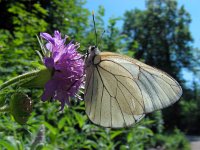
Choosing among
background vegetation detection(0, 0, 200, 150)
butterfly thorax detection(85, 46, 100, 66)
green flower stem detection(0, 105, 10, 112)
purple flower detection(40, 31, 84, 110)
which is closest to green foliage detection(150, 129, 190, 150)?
background vegetation detection(0, 0, 200, 150)

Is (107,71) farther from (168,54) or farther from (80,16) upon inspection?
(168,54)

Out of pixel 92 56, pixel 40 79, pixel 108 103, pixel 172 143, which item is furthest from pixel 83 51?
pixel 172 143

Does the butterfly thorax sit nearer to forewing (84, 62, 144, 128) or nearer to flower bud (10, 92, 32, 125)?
forewing (84, 62, 144, 128)

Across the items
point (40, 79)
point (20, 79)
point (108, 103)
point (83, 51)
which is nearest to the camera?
point (20, 79)

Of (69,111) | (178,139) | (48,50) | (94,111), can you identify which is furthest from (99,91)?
(178,139)

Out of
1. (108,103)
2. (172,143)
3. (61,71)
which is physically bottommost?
(172,143)

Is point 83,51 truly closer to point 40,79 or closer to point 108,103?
point 108,103

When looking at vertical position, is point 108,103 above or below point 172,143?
above
